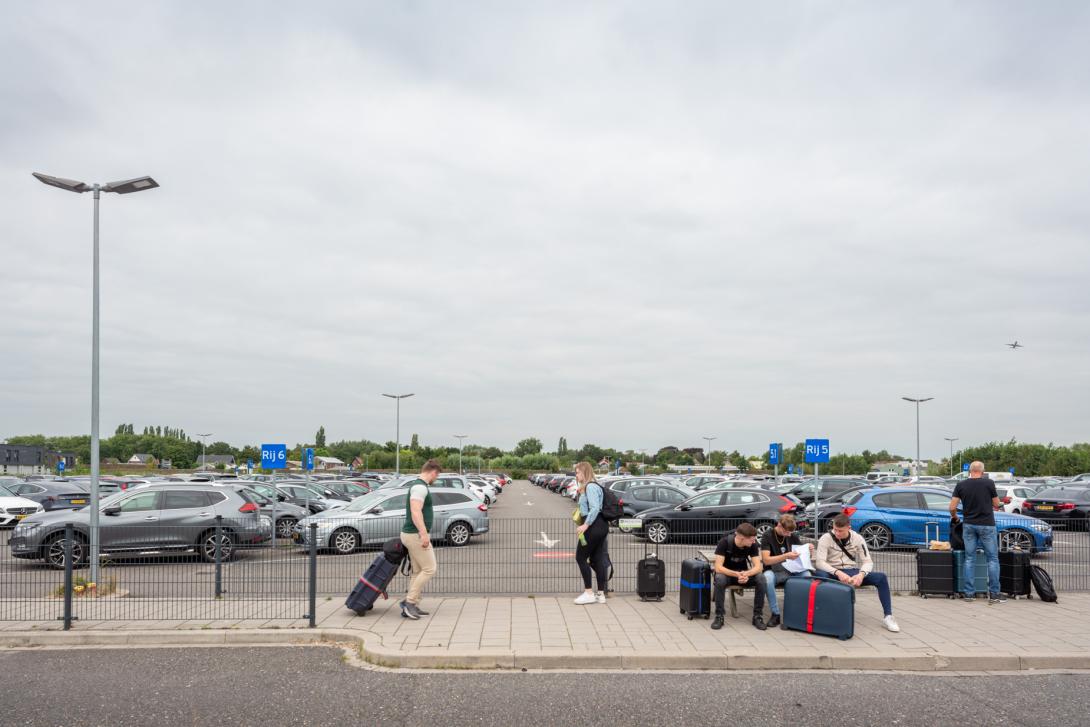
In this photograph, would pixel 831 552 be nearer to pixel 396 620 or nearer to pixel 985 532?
pixel 985 532

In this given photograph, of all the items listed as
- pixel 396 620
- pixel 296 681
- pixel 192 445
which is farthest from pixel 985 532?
pixel 192 445

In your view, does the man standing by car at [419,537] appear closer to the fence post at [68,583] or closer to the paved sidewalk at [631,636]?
the paved sidewalk at [631,636]

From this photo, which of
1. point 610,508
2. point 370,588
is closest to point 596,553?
point 610,508

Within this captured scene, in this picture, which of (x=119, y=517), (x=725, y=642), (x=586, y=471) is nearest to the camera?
(x=725, y=642)

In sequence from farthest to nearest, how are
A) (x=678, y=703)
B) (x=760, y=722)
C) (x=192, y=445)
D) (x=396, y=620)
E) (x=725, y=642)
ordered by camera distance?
(x=192, y=445) < (x=396, y=620) < (x=725, y=642) < (x=678, y=703) < (x=760, y=722)

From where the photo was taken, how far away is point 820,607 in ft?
28.2

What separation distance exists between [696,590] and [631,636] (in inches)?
48.8

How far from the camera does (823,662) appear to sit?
771cm

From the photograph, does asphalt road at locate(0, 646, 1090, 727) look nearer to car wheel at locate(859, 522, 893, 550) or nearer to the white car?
car wheel at locate(859, 522, 893, 550)

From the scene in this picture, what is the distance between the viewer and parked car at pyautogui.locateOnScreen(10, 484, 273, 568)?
1018cm

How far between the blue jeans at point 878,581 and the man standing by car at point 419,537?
456 cm

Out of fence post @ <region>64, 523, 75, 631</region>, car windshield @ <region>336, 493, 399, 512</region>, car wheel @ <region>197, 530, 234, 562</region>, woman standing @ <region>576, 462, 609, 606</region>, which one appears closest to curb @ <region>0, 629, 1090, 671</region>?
woman standing @ <region>576, 462, 609, 606</region>

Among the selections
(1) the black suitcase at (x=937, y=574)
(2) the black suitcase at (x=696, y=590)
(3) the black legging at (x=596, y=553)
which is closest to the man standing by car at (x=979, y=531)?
(1) the black suitcase at (x=937, y=574)

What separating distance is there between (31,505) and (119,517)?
44.1 feet
